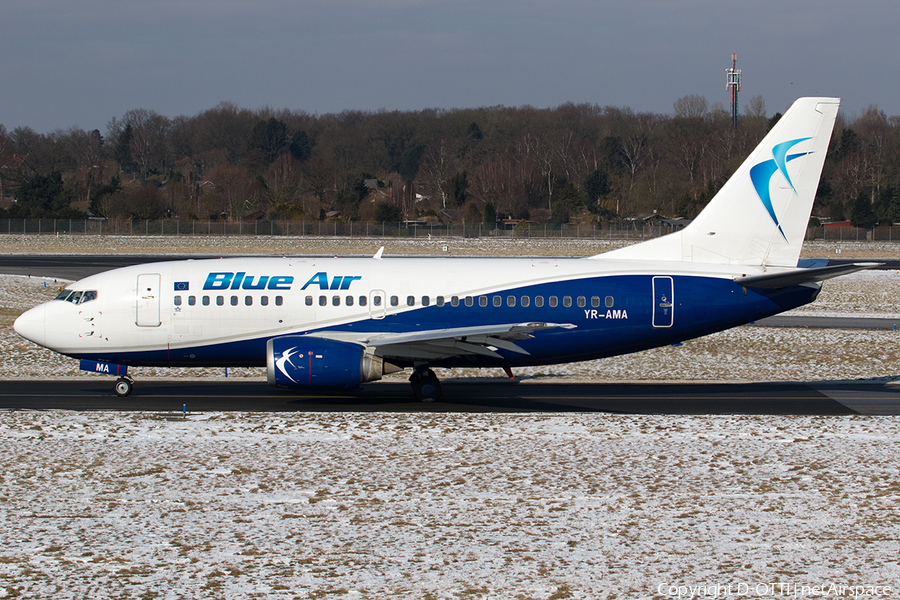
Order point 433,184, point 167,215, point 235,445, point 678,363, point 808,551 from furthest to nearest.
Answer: point 433,184
point 167,215
point 678,363
point 235,445
point 808,551

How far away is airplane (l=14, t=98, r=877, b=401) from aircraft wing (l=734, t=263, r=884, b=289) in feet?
0.22

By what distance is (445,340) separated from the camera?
2238 centimetres

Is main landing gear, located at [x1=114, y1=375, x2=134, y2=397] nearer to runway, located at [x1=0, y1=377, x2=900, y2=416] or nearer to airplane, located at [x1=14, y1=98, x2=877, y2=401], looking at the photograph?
airplane, located at [x1=14, y1=98, x2=877, y2=401]

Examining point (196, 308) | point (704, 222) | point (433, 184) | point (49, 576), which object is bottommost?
point (49, 576)

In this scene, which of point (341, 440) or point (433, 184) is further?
point (433, 184)

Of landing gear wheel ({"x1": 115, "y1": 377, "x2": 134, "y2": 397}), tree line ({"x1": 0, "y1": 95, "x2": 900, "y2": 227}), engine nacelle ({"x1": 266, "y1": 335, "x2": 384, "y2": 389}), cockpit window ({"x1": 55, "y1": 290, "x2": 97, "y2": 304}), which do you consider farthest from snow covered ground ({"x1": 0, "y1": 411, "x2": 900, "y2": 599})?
tree line ({"x1": 0, "y1": 95, "x2": 900, "y2": 227})

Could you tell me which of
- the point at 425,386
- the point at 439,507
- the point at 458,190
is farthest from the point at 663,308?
the point at 458,190

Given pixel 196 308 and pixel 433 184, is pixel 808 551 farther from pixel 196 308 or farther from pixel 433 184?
pixel 433 184

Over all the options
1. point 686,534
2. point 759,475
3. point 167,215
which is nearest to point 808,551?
point 686,534

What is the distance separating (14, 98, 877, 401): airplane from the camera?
23391mm

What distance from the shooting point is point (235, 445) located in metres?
17.8

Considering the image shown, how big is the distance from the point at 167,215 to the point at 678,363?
112587 mm

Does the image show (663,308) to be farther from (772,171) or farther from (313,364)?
(313,364)

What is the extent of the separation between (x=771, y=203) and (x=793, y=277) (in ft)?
9.16
